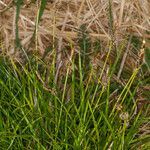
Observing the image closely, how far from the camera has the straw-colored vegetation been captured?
1.34m

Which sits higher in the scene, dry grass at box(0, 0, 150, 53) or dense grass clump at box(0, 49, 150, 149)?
dry grass at box(0, 0, 150, 53)

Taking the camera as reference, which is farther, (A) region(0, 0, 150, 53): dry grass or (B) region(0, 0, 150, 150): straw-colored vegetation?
(A) region(0, 0, 150, 53): dry grass

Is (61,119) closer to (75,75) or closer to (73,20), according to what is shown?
(75,75)

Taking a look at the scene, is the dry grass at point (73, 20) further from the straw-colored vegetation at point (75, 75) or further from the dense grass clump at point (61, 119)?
the dense grass clump at point (61, 119)

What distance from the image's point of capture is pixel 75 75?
1562 millimetres

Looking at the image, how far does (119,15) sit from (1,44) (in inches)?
16.7

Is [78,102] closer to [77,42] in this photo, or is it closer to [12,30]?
[77,42]

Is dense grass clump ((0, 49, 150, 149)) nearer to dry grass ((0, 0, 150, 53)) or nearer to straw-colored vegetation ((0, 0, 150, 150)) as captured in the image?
straw-colored vegetation ((0, 0, 150, 150))

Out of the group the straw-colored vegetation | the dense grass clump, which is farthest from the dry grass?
the dense grass clump

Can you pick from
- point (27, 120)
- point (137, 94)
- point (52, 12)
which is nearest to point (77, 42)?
point (52, 12)

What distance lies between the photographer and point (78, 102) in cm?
146

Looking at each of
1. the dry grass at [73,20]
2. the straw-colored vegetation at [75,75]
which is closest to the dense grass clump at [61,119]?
the straw-colored vegetation at [75,75]

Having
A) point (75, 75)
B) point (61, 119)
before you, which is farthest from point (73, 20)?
point (61, 119)

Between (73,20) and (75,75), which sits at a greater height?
(73,20)
